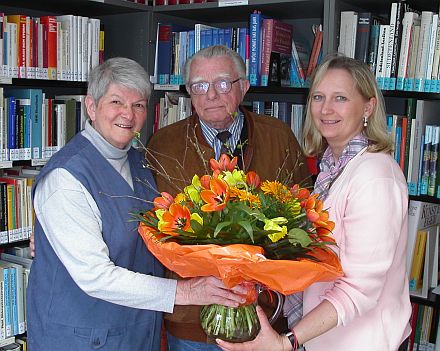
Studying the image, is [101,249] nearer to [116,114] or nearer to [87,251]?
[87,251]

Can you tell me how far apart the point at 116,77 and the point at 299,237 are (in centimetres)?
87

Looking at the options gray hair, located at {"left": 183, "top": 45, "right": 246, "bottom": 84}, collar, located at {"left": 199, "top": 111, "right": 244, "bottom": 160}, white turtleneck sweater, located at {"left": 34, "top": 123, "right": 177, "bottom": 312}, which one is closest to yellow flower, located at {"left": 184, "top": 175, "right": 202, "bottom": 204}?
white turtleneck sweater, located at {"left": 34, "top": 123, "right": 177, "bottom": 312}

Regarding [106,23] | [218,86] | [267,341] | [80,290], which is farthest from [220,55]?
[106,23]

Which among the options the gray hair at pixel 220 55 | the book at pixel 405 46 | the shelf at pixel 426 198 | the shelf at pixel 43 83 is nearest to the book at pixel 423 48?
the book at pixel 405 46

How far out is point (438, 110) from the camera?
2.89m

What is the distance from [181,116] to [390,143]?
6.12ft

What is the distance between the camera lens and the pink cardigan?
62.2 inches

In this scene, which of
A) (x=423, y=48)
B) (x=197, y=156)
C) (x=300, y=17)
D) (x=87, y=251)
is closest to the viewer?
Answer: (x=87, y=251)

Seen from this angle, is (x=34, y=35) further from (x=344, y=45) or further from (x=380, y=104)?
(x=380, y=104)

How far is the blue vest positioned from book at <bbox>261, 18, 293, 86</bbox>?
151 cm

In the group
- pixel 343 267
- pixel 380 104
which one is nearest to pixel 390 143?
pixel 380 104

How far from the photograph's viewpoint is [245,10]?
329 cm

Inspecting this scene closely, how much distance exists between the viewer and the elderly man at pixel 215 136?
2141 millimetres

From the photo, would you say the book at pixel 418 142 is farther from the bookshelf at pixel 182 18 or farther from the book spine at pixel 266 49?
the book spine at pixel 266 49
